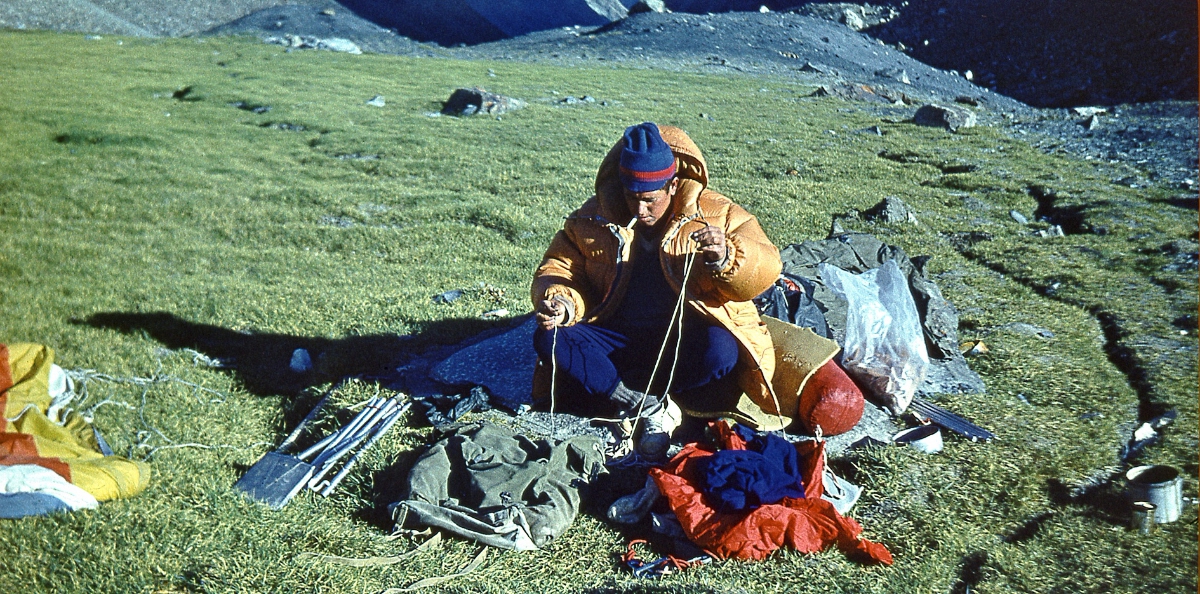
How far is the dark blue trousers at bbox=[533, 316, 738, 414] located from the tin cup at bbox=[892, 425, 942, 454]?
859 mm

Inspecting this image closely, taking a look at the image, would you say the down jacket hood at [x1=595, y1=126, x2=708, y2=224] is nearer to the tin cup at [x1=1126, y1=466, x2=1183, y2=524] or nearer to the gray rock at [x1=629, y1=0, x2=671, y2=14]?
the tin cup at [x1=1126, y1=466, x2=1183, y2=524]

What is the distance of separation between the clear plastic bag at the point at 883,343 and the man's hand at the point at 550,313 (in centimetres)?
147

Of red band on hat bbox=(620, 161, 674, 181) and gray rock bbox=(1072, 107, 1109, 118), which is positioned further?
gray rock bbox=(1072, 107, 1109, 118)

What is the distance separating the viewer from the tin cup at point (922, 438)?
138 inches

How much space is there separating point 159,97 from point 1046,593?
8.01 metres

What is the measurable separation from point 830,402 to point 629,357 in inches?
36.9

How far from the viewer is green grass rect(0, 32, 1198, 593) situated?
2.85m

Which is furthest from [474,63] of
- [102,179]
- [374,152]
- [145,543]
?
[145,543]

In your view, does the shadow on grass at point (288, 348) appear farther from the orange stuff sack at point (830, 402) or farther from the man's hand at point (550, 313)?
the orange stuff sack at point (830, 402)

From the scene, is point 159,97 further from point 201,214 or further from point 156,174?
point 201,214

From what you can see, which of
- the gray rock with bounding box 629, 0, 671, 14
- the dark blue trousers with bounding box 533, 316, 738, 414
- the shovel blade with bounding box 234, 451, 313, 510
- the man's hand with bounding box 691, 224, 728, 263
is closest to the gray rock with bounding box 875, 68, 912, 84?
the gray rock with bounding box 629, 0, 671, 14

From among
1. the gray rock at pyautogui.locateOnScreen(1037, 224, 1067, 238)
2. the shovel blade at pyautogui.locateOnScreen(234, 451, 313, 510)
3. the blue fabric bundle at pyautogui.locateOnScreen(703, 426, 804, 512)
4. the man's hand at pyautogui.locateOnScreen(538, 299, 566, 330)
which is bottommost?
the shovel blade at pyautogui.locateOnScreen(234, 451, 313, 510)

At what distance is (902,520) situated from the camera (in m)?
3.06

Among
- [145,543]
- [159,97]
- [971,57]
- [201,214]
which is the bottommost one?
[145,543]
